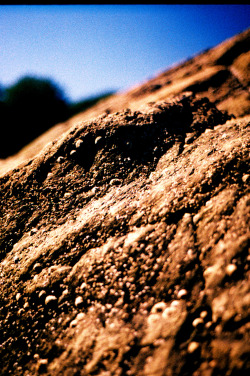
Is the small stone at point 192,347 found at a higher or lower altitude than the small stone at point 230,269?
lower

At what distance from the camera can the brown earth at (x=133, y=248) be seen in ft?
2.91

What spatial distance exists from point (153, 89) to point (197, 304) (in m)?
2.60

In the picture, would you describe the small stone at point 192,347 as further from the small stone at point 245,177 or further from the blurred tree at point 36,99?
the blurred tree at point 36,99

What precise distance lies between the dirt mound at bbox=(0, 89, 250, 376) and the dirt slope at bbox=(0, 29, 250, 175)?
0.42 metres

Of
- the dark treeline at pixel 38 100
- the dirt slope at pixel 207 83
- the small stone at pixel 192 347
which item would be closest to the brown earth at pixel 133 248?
the small stone at pixel 192 347

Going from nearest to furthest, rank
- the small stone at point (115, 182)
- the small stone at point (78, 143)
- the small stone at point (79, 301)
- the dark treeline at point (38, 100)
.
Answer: the small stone at point (79, 301) < the small stone at point (115, 182) < the small stone at point (78, 143) < the dark treeline at point (38, 100)

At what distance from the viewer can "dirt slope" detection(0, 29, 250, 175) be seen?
2.04m

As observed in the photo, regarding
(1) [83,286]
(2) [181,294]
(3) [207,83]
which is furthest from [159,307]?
(3) [207,83]

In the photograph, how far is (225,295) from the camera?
904 millimetres

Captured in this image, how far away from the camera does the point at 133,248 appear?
117cm

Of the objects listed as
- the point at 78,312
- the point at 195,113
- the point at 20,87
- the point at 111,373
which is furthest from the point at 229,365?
the point at 20,87

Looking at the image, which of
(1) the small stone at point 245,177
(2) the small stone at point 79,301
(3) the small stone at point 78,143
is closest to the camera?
(2) the small stone at point 79,301

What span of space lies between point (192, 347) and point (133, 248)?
0.52m

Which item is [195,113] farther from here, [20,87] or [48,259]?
[20,87]
